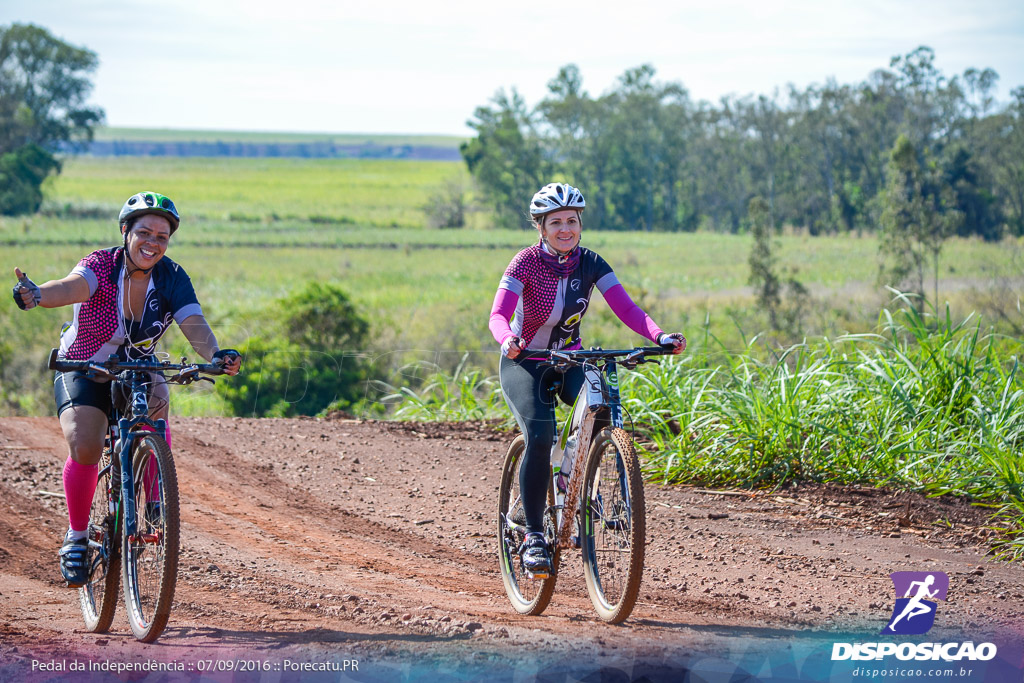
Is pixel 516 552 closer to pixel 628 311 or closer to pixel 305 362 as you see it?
pixel 628 311

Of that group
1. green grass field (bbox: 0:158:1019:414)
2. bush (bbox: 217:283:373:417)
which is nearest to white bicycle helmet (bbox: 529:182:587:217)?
green grass field (bbox: 0:158:1019:414)

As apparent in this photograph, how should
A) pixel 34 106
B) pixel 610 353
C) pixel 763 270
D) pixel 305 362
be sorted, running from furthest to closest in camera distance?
1. pixel 34 106
2. pixel 763 270
3. pixel 305 362
4. pixel 610 353

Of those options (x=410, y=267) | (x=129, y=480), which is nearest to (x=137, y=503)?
(x=129, y=480)

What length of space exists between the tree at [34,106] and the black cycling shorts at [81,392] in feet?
190

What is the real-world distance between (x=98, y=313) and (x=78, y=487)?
79 cm

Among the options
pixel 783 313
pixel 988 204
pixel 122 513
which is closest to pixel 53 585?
pixel 122 513

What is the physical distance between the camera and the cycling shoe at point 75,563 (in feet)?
14.0

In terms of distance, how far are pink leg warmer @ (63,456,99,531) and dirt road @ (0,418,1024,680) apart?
527mm

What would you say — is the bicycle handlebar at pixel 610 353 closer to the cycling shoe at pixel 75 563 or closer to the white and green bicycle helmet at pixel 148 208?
the white and green bicycle helmet at pixel 148 208

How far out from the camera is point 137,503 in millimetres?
4129

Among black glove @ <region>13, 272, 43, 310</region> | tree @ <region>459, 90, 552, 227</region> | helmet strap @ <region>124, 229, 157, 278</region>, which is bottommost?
black glove @ <region>13, 272, 43, 310</region>

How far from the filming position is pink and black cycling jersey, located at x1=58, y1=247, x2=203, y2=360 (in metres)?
4.31

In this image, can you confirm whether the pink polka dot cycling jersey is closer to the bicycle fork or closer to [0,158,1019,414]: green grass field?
the bicycle fork

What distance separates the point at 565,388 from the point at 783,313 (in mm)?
27721
